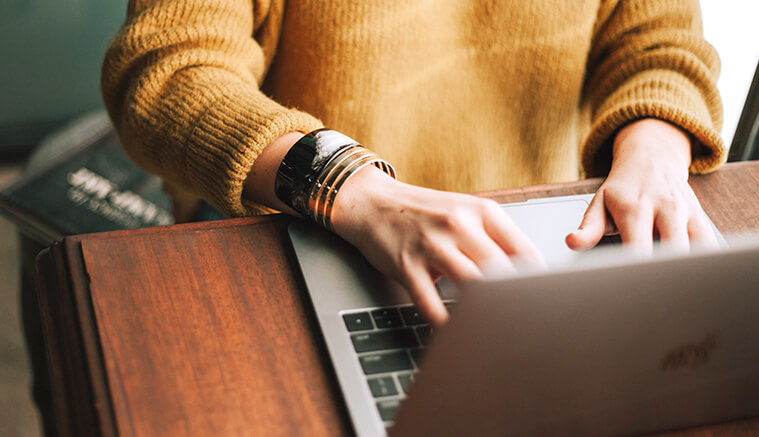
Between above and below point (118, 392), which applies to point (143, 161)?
above

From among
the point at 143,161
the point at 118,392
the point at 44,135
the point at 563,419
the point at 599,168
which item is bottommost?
the point at 563,419

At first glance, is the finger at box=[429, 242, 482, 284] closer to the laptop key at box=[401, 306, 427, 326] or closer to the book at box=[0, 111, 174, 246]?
the laptop key at box=[401, 306, 427, 326]

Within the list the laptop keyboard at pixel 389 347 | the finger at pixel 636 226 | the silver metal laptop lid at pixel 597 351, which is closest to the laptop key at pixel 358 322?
the laptop keyboard at pixel 389 347

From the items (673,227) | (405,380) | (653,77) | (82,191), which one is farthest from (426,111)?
(82,191)

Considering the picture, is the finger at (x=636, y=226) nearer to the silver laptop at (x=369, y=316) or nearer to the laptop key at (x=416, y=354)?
the silver laptop at (x=369, y=316)

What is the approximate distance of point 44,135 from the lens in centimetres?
180

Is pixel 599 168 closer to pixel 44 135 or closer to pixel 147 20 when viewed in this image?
pixel 147 20

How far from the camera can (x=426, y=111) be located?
0.82 metres

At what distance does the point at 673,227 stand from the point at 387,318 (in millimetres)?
261

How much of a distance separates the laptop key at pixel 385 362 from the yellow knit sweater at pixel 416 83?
22cm

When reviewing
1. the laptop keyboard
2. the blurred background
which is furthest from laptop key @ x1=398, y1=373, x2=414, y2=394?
the blurred background

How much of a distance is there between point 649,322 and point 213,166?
385 millimetres

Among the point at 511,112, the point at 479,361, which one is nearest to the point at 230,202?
the point at 479,361

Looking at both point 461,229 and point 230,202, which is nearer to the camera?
point 461,229
